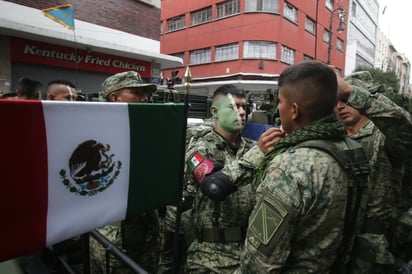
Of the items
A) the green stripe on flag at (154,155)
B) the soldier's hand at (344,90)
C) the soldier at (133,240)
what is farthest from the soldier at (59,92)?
the soldier's hand at (344,90)

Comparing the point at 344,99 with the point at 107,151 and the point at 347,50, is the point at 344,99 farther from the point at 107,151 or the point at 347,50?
the point at 347,50

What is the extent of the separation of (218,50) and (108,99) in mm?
22286

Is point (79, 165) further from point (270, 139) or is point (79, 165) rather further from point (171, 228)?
point (171, 228)

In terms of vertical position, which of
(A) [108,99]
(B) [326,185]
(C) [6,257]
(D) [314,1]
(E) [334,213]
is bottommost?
(C) [6,257]

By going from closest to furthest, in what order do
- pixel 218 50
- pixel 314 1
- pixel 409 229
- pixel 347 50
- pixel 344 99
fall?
pixel 344 99 < pixel 409 229 < pixel 218 50 < pixel 314 1 < pixel 347 50

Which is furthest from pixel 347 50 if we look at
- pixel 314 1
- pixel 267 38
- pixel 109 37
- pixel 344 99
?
pixel 344 99

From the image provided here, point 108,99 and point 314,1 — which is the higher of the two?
point 314,1

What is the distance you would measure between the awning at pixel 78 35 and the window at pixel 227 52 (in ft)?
33.1

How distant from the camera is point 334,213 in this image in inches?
47.1

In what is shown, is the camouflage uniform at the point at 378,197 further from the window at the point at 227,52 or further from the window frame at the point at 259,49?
the window at the point at 227,52

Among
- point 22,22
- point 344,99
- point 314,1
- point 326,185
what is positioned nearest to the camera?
point 326,185

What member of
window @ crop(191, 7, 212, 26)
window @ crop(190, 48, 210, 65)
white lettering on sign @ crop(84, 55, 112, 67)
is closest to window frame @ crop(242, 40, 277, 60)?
window @ crop(190, 48, 210, 65)

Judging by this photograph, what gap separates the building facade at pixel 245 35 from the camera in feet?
70.0

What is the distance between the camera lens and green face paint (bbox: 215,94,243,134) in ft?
7.42
